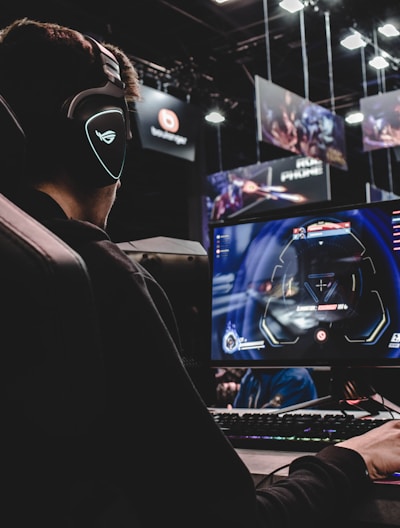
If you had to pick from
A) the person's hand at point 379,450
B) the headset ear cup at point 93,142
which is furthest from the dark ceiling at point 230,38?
the person's hand at point 379,450

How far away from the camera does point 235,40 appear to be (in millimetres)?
8461

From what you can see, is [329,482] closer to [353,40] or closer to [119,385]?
[119,385]

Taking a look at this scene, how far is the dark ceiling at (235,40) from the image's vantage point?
284 inches

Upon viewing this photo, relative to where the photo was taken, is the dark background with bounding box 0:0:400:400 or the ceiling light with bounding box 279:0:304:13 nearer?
the ceiling light with bounding box 279:0:304:13

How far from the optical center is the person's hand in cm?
107

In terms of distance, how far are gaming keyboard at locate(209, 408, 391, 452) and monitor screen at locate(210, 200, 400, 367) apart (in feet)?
0.91

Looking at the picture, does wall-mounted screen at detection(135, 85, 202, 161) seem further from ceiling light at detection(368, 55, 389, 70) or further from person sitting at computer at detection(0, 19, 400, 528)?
person sitting at computer at detection(0, 19, 400, 528)

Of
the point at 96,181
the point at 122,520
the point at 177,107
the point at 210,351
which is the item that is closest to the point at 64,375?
the point at 122,520

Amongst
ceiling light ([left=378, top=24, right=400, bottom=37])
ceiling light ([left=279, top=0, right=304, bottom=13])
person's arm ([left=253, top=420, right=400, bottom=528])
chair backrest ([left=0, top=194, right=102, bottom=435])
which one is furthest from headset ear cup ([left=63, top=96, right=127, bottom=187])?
ceiling light ([left=378, top=24, right=400, bottom=37])

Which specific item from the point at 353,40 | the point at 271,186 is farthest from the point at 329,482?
the point at 271,186

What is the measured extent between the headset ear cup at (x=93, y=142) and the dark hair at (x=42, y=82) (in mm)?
24

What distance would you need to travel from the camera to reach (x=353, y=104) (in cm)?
1111

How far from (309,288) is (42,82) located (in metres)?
1.06

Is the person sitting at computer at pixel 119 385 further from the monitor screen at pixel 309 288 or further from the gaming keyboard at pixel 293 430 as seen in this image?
the monitor screen at pixel 309 288
